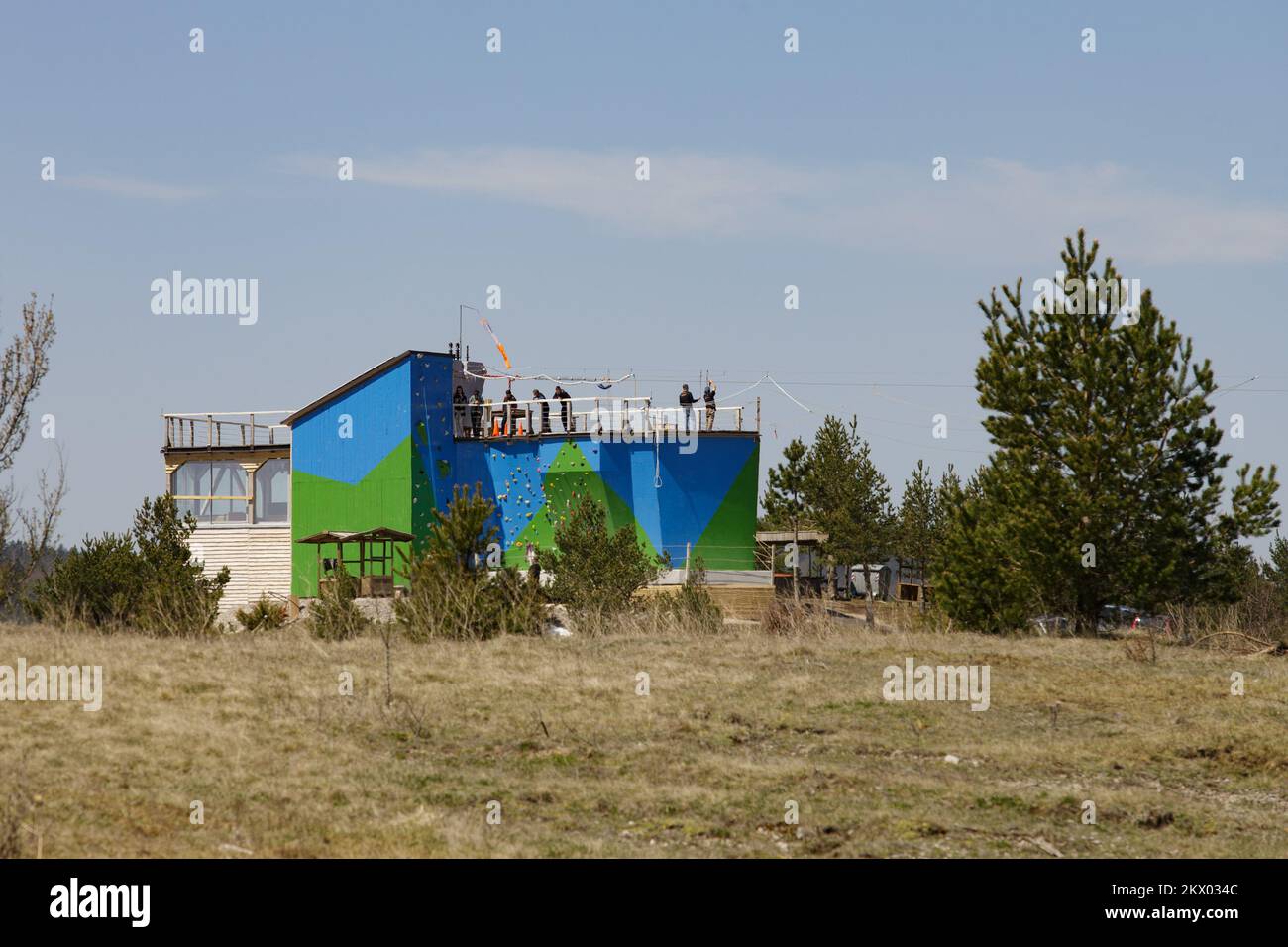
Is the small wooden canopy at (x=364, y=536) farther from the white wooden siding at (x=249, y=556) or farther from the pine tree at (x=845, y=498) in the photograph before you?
the pine tree at (x=845, y=498)

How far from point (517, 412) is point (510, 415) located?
0.24m

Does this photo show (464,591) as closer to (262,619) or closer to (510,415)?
(262,619)

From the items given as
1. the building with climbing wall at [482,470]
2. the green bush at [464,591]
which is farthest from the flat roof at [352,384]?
the green bush at [464,591]

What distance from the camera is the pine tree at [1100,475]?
83.6 feet

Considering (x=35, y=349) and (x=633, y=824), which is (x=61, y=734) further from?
(x=35, y=349)

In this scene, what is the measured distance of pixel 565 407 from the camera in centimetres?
4291

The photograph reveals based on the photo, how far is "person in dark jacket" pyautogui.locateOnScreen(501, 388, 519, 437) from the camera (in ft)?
144

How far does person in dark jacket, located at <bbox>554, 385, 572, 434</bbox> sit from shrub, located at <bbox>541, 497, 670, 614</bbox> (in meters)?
6.48

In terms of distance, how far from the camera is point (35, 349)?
38031 mm

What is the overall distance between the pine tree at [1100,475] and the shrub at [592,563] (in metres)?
9.39

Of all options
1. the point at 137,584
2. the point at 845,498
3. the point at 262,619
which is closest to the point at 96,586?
the point at 137,584

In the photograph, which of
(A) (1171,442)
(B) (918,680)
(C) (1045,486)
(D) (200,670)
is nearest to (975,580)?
(C) (1045,486)

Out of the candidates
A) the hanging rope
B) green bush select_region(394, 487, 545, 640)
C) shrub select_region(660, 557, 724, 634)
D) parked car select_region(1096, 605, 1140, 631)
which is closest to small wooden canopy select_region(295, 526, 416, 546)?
the hanging rope

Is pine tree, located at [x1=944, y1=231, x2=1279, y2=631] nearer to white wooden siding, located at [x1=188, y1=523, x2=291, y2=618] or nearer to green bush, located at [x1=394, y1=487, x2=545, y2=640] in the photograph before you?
green bush, located at [x1=394, y1=487, x2=545, y2=640]
